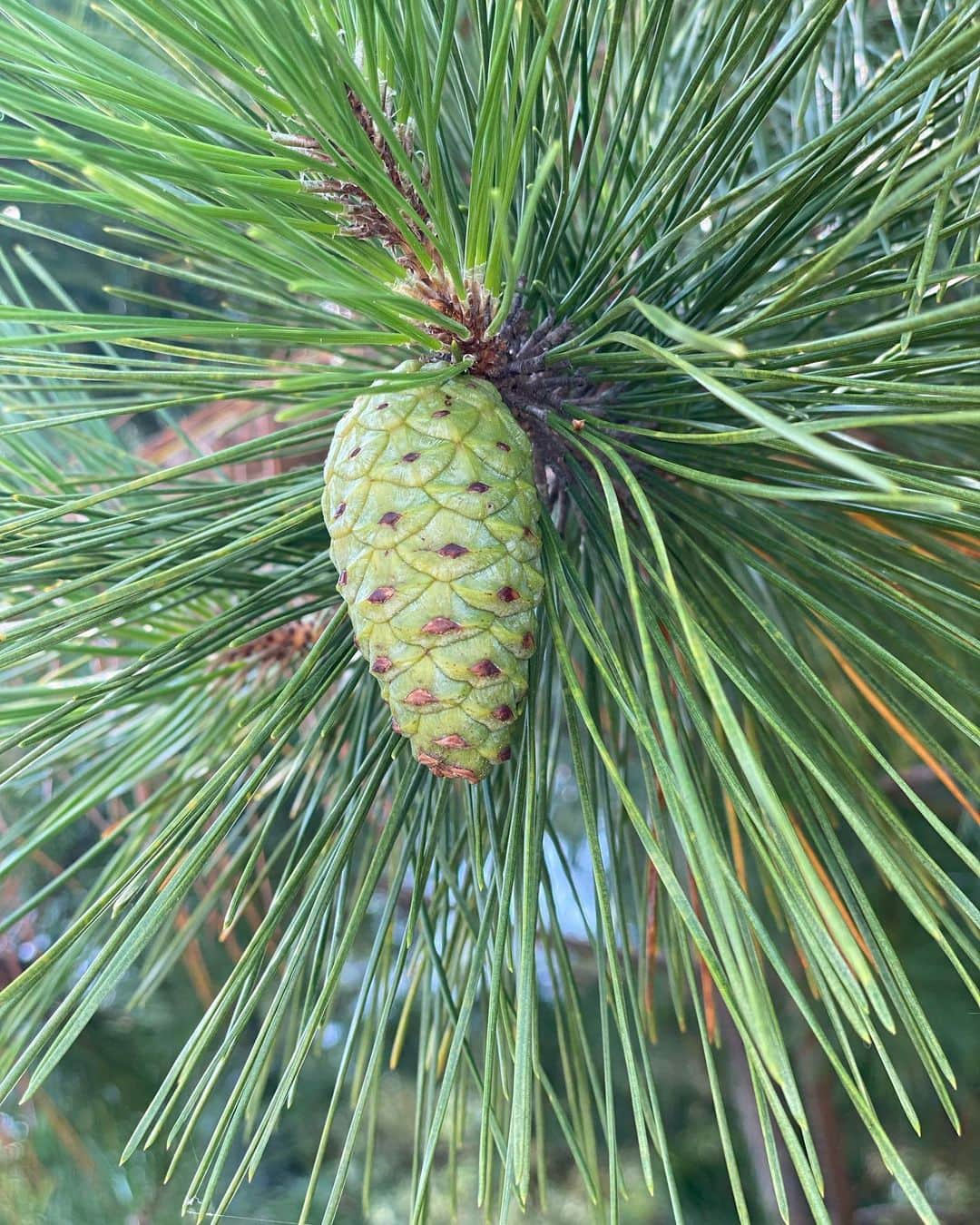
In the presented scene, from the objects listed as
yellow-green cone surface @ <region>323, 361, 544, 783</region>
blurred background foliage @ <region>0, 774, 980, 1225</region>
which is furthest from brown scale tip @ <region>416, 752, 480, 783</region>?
blurred background foliage @ <region>0, 774, 980, 1225</region>

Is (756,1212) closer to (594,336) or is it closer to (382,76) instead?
(594,336)

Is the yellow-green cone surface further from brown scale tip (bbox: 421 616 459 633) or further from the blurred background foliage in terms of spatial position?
the blurred background foliage

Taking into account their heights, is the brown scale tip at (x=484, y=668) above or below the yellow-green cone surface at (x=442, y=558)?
below

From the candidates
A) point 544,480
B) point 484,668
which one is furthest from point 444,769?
point 544,480

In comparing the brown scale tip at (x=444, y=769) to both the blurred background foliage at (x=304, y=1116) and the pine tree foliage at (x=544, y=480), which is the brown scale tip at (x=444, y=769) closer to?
the pine tree foliage at (x=544, y=480)

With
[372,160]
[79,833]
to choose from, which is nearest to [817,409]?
[372,160]

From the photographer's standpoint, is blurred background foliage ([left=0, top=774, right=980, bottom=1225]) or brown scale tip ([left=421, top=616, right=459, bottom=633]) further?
blurred background foliage ([left=0, top=774, right=980, bottom=1225])

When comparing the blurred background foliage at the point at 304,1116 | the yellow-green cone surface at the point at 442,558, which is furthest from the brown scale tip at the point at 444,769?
A: the blurred background foliage at the point at 304,1116
